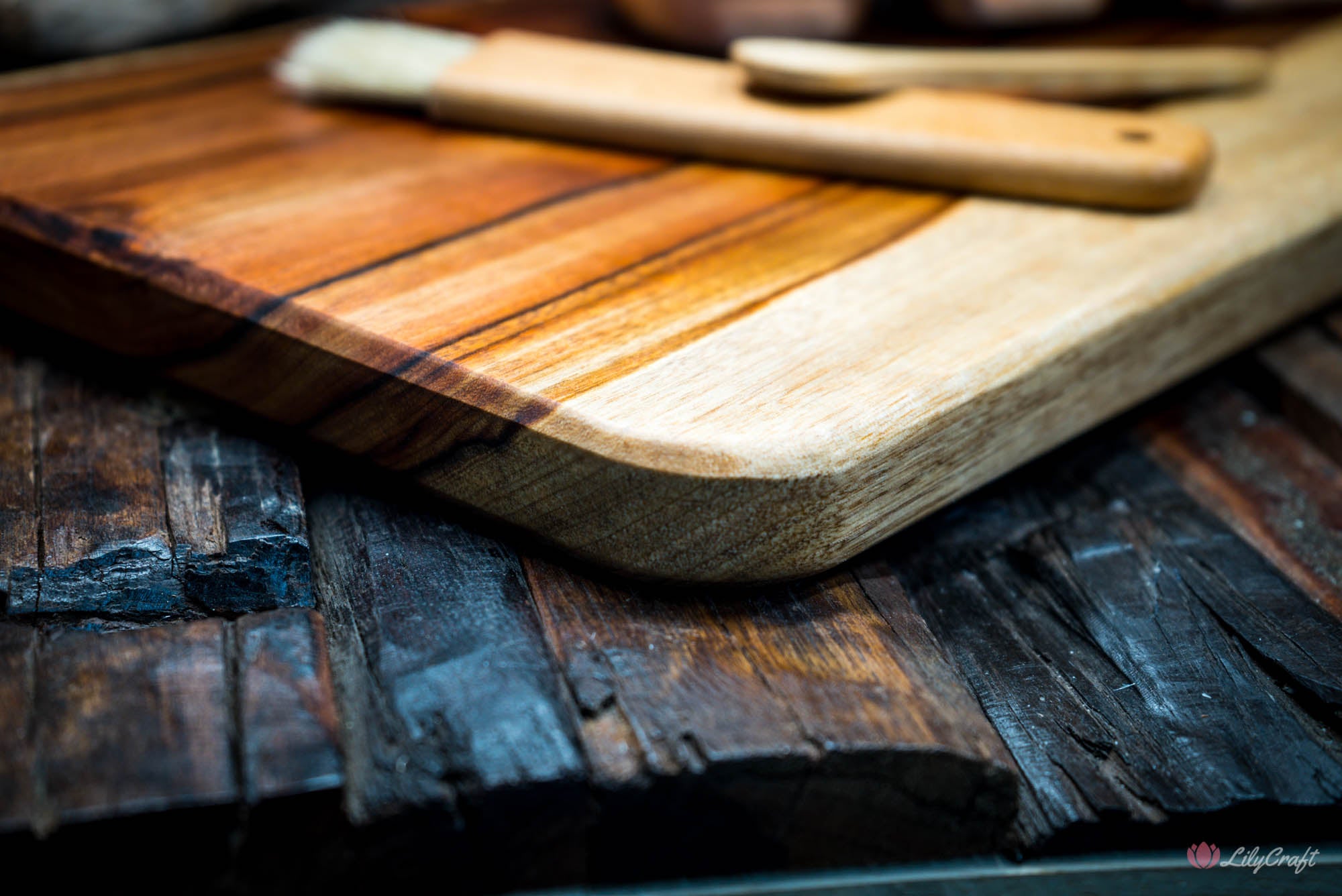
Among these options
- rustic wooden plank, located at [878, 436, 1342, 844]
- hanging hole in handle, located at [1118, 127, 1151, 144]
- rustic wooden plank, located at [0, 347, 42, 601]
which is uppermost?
hanging hole in handle, located at [1118, 127, 1151, 144]

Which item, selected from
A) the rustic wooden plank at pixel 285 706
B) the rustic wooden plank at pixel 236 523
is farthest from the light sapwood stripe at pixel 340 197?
the rustic wooden plank at pixel 285 706

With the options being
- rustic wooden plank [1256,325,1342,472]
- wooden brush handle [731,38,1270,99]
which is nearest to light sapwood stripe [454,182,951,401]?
wooden brush handle [731,38,1270,99]

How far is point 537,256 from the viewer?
77 cm

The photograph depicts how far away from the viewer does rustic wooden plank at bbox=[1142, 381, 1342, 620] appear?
2.44ft

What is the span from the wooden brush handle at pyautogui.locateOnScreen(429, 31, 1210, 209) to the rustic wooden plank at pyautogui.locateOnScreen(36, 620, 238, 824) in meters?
0.54

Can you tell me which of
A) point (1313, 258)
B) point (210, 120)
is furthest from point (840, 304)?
point (210, 120)

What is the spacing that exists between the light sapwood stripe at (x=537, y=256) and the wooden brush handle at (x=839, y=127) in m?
0.04

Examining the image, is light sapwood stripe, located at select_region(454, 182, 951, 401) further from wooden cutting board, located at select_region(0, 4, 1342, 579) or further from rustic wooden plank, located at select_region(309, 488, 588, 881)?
rustic wooden plank, located at select_region(309, 488, 588, 881)

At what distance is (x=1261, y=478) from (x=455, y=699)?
0.61 meters

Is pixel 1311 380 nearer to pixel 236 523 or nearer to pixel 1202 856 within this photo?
pixel 1202 856

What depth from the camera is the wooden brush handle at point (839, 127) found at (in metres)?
0.84

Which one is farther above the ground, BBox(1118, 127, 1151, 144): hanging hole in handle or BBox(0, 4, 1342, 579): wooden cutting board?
BBox(1118, 127, 1151, 144): hanging hole in handle

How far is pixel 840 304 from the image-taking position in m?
0.72

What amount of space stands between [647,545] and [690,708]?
9cm
